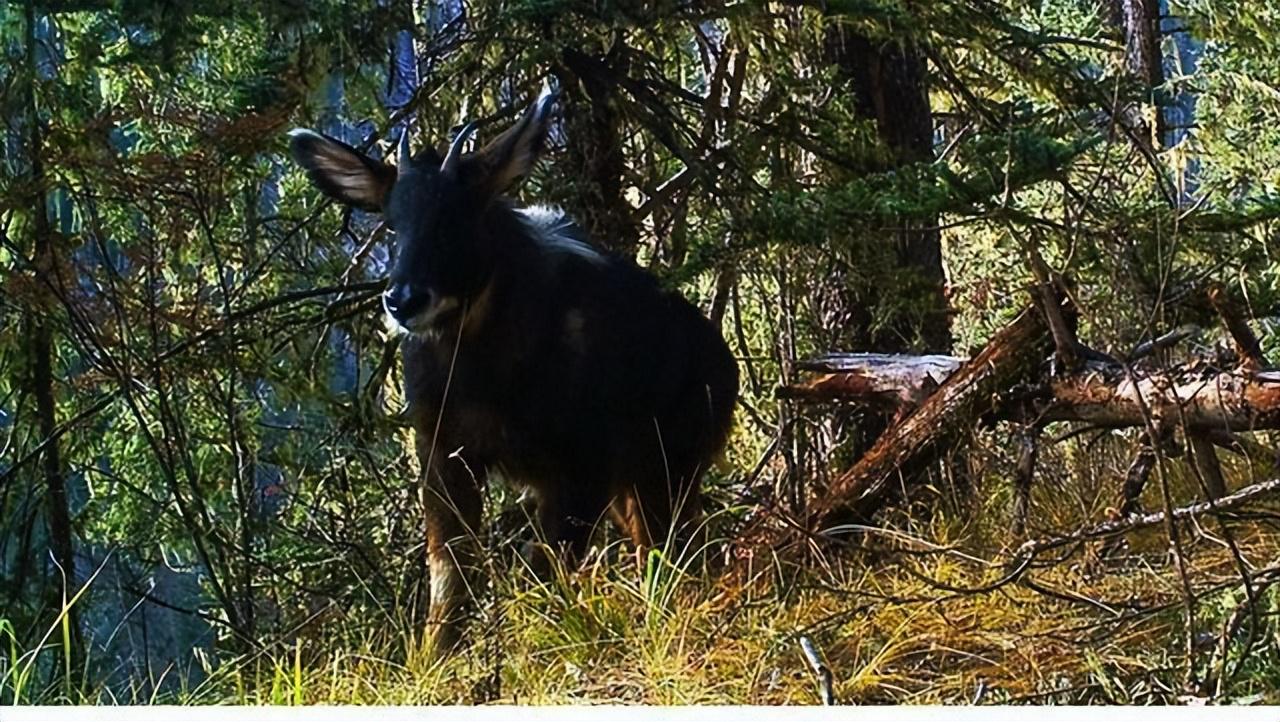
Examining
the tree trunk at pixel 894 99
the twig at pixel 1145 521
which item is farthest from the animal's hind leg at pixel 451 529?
the tree trunk at pixel 894 99

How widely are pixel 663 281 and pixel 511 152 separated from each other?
108cm

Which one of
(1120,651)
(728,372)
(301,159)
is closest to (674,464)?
(728,372)

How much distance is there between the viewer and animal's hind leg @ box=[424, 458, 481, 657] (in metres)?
7.00

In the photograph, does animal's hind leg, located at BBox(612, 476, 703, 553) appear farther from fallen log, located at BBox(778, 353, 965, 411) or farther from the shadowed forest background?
fallen log, located at BBox(778, 353, 965, 411)

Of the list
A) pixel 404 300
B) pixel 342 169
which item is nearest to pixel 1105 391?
pixel 404 300

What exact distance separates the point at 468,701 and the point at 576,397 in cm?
198

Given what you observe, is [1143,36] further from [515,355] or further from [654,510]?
[515,355]

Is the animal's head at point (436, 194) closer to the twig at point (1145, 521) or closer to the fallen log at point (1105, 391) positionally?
the fallen log at point (1105, 391)

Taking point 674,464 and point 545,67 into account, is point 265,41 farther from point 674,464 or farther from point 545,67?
point 674,464

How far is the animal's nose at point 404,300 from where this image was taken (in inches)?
253

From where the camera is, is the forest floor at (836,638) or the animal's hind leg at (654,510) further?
the animal's hind leg at (654,510)

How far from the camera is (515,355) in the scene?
7250mm

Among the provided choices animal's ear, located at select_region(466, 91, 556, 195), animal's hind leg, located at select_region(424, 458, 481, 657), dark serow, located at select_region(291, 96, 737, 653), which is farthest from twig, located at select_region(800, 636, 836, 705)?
animal's ear, located at select_region(466, 91, 556, 195)

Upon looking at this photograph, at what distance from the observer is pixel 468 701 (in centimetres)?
566
